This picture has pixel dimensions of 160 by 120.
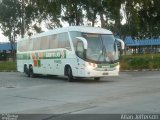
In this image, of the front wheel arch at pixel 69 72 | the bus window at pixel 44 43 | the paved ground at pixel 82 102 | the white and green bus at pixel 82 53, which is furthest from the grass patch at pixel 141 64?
the paved ground at pixel 82 102

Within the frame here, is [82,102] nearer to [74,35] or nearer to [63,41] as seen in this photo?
[74,35]

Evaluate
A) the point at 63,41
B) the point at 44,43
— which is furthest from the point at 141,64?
the point at 63,41

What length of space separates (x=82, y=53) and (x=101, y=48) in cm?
114

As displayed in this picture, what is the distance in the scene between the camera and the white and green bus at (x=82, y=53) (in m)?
24.9

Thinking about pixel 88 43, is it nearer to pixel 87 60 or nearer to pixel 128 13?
pixel 87 60

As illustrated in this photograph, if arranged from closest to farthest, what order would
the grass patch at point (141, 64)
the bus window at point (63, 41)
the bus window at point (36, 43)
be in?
1. the bus window at point (63, 41)
2. the bus window at point (36, 43)
3. the grass patch at point (141, 64)

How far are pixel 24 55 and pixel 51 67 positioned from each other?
5810 mm

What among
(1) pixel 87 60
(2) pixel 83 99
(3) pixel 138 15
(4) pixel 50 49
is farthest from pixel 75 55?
(3) pixel 138 15

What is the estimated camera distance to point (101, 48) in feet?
82.6

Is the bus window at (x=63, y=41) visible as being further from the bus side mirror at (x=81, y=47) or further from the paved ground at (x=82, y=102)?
the paved ground at (x=82, y=102)

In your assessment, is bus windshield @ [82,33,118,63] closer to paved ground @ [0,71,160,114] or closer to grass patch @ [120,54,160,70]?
paved ground @ [0,71,160,114]

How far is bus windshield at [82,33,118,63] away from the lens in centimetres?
2494

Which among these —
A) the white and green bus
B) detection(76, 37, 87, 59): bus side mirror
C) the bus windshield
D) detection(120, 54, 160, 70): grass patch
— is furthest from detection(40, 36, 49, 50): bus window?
detection(120, 54, 160, 70): grass patch

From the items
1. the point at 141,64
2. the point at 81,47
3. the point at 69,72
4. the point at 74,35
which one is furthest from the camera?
the point at 141,64
